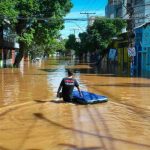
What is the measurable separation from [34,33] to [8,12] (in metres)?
9.25

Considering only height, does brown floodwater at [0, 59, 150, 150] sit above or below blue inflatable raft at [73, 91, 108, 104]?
below

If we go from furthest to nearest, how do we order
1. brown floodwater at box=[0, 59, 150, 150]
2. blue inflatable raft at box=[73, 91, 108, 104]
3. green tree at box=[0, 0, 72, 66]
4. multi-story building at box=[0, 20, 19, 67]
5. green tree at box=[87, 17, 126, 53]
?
green tree at box=[87, 17, 126, 53]
multi-story building at box=[0, 20, 19, 67]
green tree at box=[0, 0, 72, 66]
blue inflatable raft at box=[73, 91, 108, 104]
brown floodwater at box=[0, 59, 150, 150]

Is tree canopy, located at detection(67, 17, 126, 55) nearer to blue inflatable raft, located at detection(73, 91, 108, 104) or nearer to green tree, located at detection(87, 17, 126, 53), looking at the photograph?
green tree, located at detection(87, 17, 126, 53)

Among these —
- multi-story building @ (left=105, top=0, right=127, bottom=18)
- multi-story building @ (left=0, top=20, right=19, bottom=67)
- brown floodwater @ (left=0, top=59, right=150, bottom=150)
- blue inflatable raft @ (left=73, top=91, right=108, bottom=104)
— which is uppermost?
multi-story building @ (left=105, top=0, right=127, bottom=18)

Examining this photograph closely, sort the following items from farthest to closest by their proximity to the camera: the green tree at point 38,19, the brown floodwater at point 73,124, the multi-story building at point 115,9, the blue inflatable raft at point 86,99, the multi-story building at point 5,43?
1. the multi-story building at point 115,9
2. the multi-story building at point 5,43
3. the green tree at point 38,19
4. the blue inflatable raft at point 86,99
5. the brown floodwater at point 73,124

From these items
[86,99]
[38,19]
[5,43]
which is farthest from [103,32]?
[86,99]

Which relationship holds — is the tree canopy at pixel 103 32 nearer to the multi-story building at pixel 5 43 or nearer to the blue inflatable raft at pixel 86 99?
the multi-story building at pixel 5 43

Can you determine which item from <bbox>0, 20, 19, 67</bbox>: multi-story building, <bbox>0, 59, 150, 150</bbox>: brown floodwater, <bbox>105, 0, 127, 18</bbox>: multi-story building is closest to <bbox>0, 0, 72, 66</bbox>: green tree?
<bbox>0, 20, 19, 67</bbox>: multi-story building

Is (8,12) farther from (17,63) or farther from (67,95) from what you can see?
(67,95)

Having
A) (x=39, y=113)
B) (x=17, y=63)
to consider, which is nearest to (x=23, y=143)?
(x=39, y=113)

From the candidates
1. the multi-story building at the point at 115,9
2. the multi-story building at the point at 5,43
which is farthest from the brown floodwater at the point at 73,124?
the multi-story building at the point at 115,9

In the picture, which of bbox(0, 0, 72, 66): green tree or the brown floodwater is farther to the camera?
bbox(0, 0, 72, 66): green tree

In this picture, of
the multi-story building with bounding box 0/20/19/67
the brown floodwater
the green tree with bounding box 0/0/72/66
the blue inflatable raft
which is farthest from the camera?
the multi-story building with bounding box 0/20/19/67

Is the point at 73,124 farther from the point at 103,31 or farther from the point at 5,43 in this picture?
the point at 103,31
